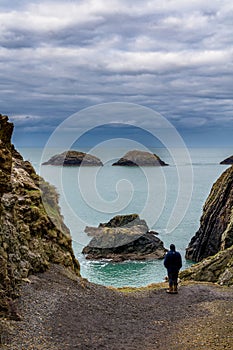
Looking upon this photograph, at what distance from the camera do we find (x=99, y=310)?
2997cm

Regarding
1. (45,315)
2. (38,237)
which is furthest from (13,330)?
(38,237)

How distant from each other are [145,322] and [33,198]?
57.7 feet

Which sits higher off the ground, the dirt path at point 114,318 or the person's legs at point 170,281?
the person's legs at point 170,281

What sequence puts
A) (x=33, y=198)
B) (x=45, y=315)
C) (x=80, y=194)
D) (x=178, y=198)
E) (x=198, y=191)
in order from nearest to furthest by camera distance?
(x=45, y=315), (x=33, y=198), (x=178, y=198), (x=80, y=194), (x=198, y=191)

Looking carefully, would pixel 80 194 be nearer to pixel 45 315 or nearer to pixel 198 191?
pixel 198 191

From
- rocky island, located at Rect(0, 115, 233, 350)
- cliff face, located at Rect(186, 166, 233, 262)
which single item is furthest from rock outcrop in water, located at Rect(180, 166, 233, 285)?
rocky island, located at Rect(0, 115, 233, 350)

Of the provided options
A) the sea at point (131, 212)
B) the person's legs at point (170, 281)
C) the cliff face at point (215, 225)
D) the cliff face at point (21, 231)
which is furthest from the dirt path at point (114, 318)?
the cliff face at point (215, 225)

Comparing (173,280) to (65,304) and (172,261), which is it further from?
(65,304)

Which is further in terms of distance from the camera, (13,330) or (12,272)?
(12,272)

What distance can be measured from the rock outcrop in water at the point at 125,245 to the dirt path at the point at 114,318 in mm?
48826

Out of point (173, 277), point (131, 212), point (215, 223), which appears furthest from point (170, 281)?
point (131, 212)

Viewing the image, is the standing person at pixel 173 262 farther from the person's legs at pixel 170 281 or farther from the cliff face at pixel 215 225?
the cliff face at pixel 215 225

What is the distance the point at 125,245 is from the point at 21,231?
180 feet

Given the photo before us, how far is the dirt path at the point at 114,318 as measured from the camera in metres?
23.6
